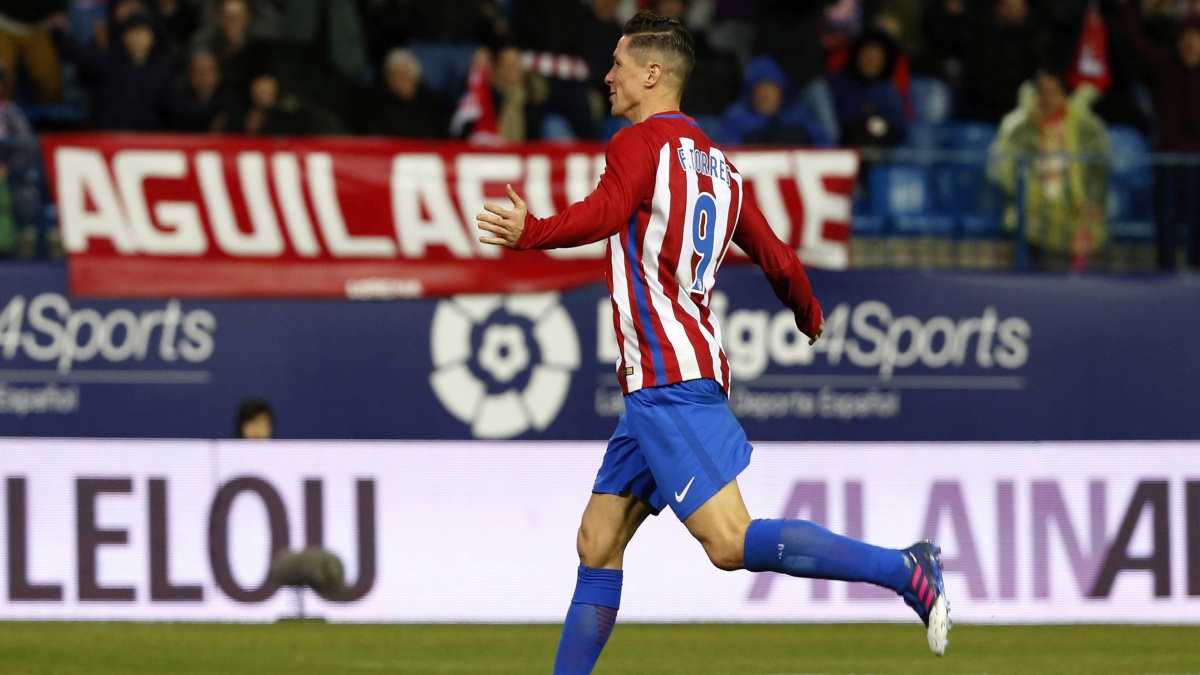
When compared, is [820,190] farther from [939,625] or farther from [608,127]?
[939,625]

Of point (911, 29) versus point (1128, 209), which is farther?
point (911, 29)

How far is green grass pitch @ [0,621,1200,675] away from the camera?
7535 mm

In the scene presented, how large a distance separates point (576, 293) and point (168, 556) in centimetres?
430

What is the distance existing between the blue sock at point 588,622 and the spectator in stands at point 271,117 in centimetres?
761

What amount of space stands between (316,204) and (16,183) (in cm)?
191

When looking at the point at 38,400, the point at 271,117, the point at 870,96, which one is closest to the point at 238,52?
the point at 271,117

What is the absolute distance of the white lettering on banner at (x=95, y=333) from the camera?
1241 cm

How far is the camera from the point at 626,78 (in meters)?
5.35

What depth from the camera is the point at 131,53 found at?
12.6 meters

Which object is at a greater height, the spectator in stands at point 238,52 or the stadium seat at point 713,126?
the spectator in stands at point 238,52

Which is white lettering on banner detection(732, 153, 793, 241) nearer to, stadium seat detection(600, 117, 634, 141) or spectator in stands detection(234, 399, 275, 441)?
stadium seat detection(600, 117, 634, 141)

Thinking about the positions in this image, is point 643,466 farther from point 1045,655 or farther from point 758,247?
point 1045,655

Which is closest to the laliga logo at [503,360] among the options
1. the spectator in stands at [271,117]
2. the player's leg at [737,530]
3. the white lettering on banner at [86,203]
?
the spectator in stands at [271,117]

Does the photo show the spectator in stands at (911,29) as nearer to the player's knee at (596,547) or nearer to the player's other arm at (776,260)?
the player's other arm at (776,260)
